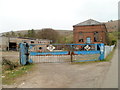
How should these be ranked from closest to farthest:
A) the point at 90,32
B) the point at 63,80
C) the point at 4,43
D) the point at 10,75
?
the point at 63,80 < the point at 10,75 < the point at 90,32 < the point at 4,43

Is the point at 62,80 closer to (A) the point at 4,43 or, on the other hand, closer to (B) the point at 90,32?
(B) the point at 90,32

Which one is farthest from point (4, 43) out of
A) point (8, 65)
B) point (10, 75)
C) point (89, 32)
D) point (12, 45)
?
point (10, 75)

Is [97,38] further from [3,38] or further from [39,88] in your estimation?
[39,88]

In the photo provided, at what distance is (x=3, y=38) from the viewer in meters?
34.7

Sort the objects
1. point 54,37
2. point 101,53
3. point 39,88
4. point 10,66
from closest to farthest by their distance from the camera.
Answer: point 39,88, point 10,66, point 101,53, point 54,37

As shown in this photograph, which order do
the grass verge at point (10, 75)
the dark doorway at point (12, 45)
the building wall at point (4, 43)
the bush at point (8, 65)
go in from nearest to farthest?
the grass verge at point (10, 75)
the bush at point (8, 65)
the building wall at point (4, 43)
the dark doorway at point (12, 45)

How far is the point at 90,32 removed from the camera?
3375 centimetres

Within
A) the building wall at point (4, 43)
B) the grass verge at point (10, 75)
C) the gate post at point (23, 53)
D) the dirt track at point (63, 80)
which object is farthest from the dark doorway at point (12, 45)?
the dirt track at point (63, 80)

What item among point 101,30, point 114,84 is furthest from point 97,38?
point 114,84

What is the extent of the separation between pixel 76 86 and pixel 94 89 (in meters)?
0.66

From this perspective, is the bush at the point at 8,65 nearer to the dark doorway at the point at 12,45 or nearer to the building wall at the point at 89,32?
the building wall at the point at 89,32

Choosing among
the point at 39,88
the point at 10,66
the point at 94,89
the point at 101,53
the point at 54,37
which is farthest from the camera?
the point at 54,37

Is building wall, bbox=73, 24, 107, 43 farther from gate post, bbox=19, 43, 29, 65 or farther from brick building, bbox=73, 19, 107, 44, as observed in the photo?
gate post, bbox=19, 43, 29, 65

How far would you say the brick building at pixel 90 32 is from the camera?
3284 centimetres
